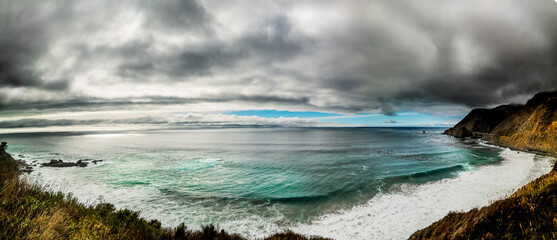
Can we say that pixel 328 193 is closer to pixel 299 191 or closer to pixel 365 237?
pixel 299 191

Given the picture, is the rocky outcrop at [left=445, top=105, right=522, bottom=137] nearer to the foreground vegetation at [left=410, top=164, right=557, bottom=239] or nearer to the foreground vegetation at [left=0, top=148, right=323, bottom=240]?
the foreground vegetation at [left=410, top=164, right=557, bottom=239]

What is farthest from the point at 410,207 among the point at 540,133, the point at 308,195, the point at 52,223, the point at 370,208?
the point at 540,133

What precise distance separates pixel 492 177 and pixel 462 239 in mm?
28424

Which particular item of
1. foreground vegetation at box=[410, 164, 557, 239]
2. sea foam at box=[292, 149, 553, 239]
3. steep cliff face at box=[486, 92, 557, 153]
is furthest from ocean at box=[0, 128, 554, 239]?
steep cliff face at box=[486, 92, 557, 153]

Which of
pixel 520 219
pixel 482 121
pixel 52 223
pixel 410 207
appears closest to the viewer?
pixel 520 219

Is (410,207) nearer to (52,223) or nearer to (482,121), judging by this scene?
(52,223)

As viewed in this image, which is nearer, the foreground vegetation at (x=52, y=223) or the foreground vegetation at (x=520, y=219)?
the foreground vegetation at (x=520, y=219)

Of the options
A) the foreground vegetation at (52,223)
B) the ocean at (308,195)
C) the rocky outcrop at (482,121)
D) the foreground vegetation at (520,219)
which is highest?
the rocky outcrop at (482,121)

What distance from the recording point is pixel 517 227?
6.19 m

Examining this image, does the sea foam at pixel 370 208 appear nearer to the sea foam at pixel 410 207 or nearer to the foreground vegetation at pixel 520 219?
the sea foam at pixel 410 207

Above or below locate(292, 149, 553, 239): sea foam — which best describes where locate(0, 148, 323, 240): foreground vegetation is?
above

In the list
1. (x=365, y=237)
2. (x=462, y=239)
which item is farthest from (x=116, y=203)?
(x=462, y=239)

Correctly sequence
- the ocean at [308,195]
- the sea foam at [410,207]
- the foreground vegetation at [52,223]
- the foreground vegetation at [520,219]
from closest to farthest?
the foreground vegetation at [520,219] < the foreground vegetation at [52,223] < the sea foam at [410,207] < the ocean at [308,195]

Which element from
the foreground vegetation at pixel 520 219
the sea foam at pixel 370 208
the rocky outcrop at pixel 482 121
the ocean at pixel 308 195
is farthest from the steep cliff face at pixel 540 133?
the foreground vegetation at pixel 520 219
